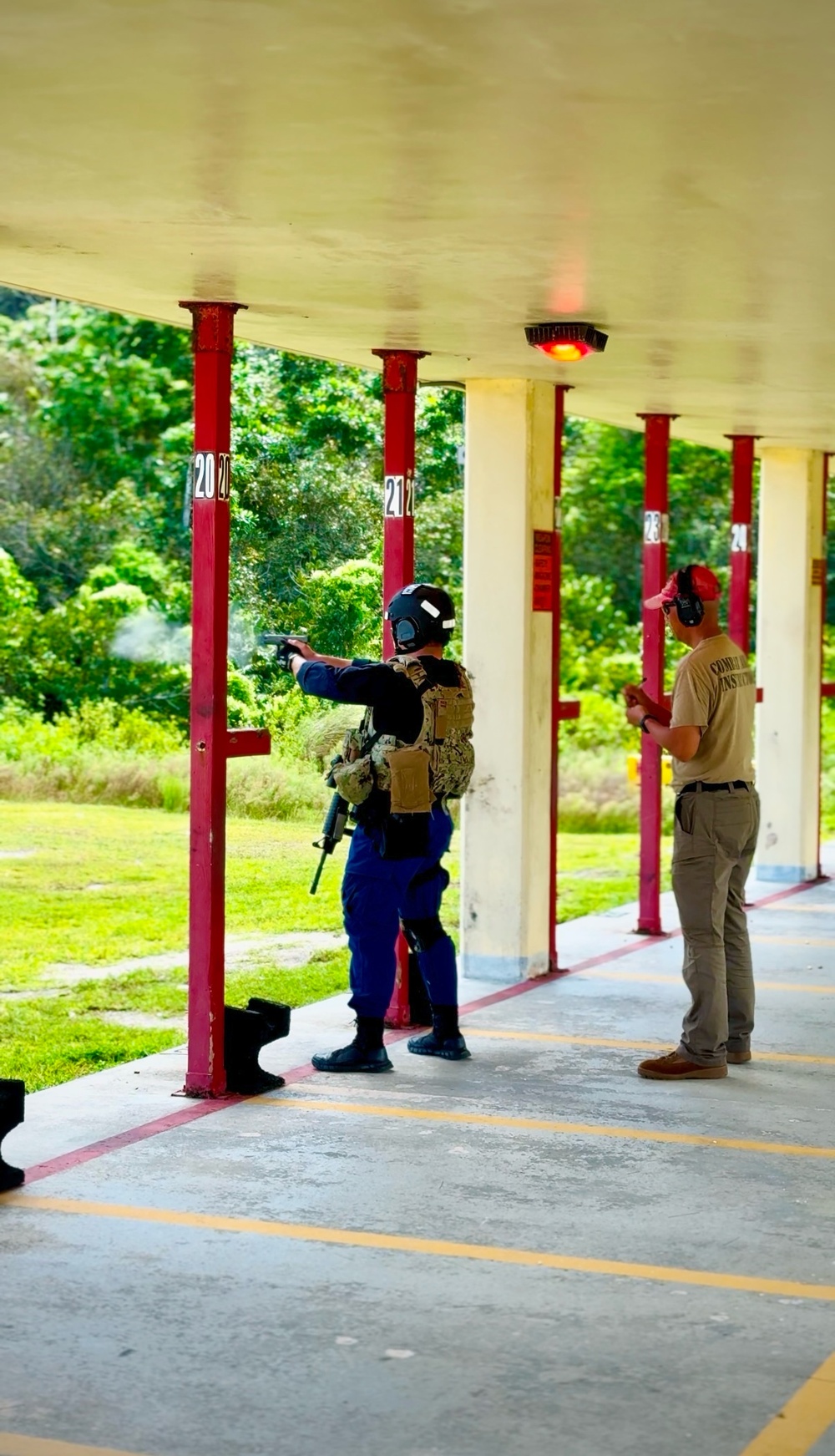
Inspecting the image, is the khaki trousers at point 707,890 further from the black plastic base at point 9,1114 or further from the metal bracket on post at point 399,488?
the black plastic base at point 9,1114

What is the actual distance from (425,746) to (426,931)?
76cm

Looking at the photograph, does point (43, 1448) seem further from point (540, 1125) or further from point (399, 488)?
point (399, 488)

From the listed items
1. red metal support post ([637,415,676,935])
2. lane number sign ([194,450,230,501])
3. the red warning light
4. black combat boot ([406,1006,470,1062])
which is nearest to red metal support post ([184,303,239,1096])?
lane number sign ([194,450,230,501])

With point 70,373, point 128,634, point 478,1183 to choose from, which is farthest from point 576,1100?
point 70,373

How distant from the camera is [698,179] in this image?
4.77 metres

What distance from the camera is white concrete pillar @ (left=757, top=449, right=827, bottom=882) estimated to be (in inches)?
527

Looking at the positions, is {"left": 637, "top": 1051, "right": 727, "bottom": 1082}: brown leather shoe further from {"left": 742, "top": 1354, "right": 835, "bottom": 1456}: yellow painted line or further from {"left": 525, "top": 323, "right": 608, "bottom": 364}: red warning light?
{"left": 742, "top": 1354, "right": 835, "bottom": 1456}: yellow painted line

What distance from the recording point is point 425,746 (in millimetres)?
7078

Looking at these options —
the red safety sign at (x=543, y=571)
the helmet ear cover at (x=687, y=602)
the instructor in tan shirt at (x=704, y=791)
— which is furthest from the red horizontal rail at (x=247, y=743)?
the red safety sign at (x=543, y=571)

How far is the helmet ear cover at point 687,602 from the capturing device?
7.12 m

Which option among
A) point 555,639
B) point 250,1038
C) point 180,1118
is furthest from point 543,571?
point 180,1118

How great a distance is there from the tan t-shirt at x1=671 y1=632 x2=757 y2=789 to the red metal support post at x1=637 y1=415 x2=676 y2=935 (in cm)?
320

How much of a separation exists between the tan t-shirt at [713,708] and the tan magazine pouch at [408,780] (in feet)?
3.16

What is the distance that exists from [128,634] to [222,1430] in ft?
53.5
